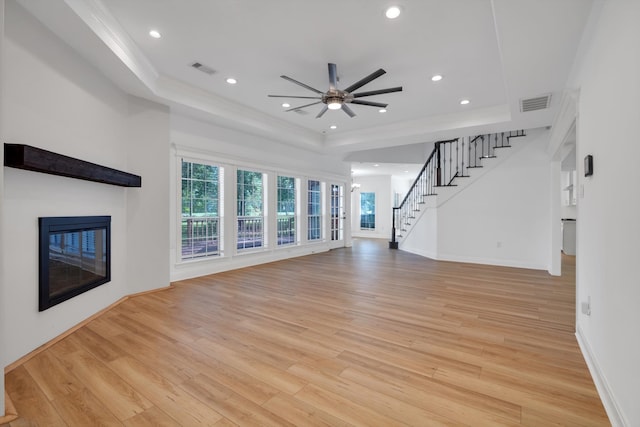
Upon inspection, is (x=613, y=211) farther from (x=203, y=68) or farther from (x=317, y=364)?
(x=203, y=68)

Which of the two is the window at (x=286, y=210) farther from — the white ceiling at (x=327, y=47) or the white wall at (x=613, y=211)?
the white wall at (x=613, y=211)

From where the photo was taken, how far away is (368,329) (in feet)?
10.2

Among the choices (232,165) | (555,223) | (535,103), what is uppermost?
(535,103)

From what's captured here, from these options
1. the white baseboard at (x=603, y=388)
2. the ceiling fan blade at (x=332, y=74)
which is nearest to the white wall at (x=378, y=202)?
the ceiling fan blade at (x=332, y=74)

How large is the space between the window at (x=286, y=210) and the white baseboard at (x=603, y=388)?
5920mm

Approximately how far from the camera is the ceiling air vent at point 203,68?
3984mm

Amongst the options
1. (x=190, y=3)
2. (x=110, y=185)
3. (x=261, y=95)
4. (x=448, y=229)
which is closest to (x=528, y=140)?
(x=448, y=229)

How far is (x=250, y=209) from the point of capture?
6.65m

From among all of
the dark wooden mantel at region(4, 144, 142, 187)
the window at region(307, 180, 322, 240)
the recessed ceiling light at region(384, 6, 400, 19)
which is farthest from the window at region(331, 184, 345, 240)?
the recessed ceiling light at region(384, 6, 400, 19)

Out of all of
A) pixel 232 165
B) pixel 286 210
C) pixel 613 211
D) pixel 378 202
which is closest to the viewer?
pixel 613 211

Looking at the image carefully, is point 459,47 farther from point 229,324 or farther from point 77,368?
point 77,368

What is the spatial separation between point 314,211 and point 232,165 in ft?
10.5

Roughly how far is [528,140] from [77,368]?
8017mm

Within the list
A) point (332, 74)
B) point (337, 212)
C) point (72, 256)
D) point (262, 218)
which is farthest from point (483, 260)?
point (72, 256)
